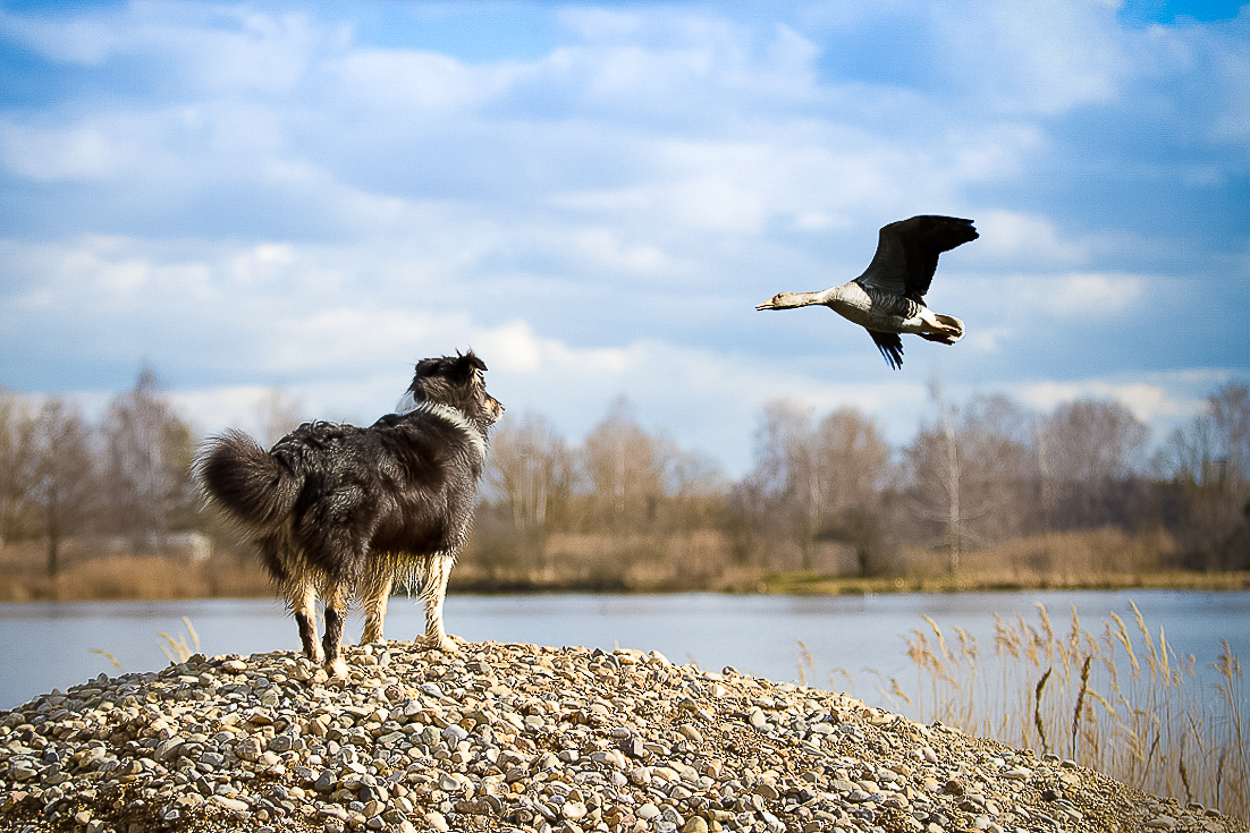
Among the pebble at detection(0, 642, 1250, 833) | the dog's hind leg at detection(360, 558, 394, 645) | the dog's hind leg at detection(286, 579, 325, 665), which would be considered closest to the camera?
the pebble at detection(0, 642, 1250, 833)

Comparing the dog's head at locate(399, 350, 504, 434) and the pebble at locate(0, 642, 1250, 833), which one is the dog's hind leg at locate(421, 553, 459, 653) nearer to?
the pebble at locate(0, 642, 1250, 833)

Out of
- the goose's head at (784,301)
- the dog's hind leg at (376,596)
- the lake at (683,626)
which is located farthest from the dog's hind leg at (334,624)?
the lake at (683,626)

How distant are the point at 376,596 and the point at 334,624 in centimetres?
83

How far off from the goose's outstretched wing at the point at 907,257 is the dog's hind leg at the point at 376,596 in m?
3.76

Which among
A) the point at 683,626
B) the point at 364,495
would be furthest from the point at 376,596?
the point at 683,626

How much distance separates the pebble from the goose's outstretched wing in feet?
10.0

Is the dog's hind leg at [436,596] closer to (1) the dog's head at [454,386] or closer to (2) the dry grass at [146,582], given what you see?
(1) the dog's head at [454,386]

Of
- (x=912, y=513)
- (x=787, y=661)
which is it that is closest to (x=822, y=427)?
(x=912, y=513)

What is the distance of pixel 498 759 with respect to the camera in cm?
625

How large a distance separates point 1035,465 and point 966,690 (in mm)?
37659

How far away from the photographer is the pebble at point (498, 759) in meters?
5.88

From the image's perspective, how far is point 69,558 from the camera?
31625 millimetres

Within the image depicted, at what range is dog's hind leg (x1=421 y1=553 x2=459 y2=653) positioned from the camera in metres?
7.44

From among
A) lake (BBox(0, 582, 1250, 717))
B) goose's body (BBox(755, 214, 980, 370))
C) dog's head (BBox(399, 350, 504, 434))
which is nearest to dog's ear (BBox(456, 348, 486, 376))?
dog's head (BBox(399, 350, 504, 434))
